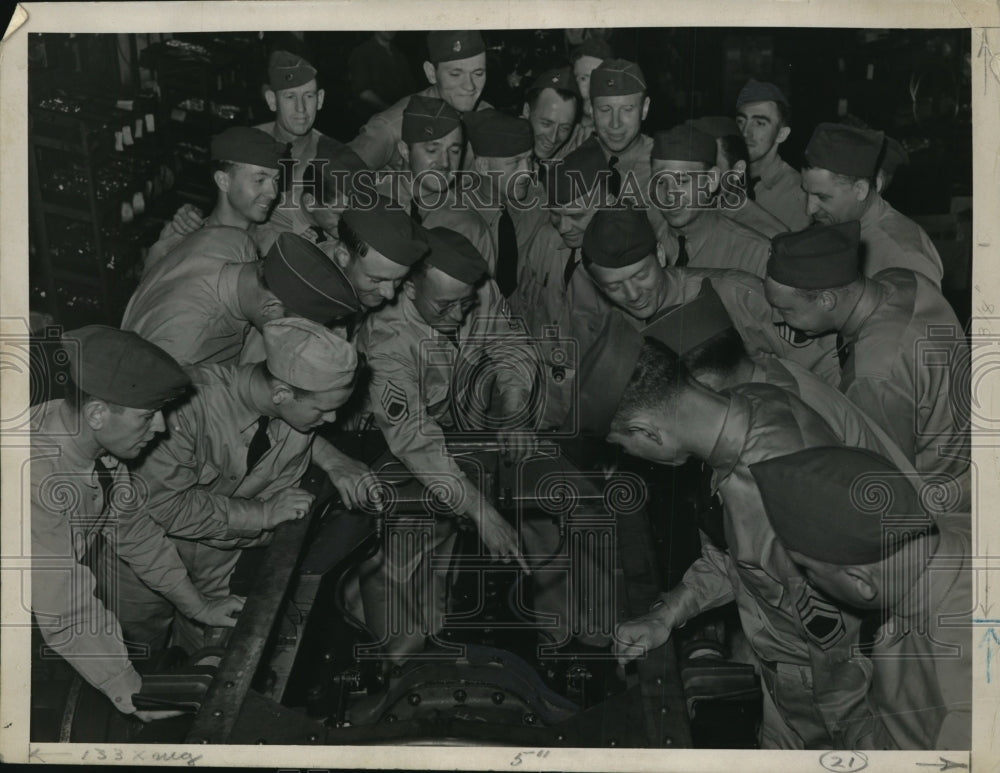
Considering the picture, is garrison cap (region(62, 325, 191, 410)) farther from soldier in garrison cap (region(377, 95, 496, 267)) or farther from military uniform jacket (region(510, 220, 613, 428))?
military uniform jacket (region(510, 220, 613, 428))

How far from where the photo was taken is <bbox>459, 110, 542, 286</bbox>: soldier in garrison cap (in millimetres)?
4461

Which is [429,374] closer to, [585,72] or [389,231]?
[389,231]

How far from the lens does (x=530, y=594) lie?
441 cm

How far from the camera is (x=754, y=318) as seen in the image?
429cm

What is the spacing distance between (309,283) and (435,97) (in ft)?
2.40

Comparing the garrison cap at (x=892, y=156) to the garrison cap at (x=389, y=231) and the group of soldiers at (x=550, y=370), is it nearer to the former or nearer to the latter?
the group of soldiers at (x=550, y=370)

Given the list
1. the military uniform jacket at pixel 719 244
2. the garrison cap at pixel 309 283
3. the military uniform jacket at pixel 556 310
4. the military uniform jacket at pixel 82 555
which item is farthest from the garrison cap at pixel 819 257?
the military uniform jacket at pixel 82 555

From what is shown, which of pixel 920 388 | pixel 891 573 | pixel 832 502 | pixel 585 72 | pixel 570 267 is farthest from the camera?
pixel 570 267

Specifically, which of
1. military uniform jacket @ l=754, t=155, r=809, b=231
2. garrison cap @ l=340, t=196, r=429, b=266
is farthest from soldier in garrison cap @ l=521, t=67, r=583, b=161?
military uniform jacket @ l=754, t=155, r=809, b=231

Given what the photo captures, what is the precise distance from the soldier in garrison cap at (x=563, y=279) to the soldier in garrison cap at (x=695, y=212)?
0.19m

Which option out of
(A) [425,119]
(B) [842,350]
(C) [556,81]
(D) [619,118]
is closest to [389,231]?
(A) [425,119]

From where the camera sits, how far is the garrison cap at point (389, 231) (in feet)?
14.2

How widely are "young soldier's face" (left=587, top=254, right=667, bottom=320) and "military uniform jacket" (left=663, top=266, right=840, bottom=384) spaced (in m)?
0.03

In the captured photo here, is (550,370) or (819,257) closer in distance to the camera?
(819,257)
